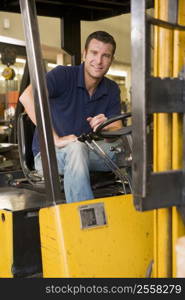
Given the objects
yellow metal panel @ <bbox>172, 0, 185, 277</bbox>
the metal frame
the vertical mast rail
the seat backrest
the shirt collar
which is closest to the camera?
the metal frame

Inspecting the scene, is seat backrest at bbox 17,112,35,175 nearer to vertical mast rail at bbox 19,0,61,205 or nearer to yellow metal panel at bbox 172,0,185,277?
vertical mast rail at bbox 19,0,61,205

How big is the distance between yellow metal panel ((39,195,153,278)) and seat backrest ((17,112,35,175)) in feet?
4.37

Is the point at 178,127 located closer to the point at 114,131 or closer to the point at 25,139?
the point at 114,131

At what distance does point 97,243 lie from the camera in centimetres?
188

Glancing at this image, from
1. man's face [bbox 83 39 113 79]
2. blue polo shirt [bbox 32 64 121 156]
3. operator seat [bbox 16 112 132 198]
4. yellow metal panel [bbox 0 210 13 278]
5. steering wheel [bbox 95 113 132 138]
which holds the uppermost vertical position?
man's face [bbox 83 39 113 79]

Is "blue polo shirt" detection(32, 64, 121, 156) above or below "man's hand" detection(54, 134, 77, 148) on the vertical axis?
above

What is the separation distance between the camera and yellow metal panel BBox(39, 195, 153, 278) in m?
1.81

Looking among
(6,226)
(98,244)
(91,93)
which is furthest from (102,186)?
(98,244)

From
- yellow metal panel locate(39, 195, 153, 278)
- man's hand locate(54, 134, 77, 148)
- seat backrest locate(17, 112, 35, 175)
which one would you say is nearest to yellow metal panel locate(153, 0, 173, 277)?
yellow metal panel locate(39, 195, 153, 278)

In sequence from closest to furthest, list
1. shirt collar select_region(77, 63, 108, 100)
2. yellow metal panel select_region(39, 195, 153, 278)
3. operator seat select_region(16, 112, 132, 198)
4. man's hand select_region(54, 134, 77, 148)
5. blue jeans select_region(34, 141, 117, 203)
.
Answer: yellow metal panel select_region(39, 195, 153, 278) < blue jeans select_region(34, 141, 117, 203) < man's hand select_region(54, 134, 77, 148) < operator seat select_region(16, 112, 132, 198) < shirt collar select_region(77, 63, 108, 100)

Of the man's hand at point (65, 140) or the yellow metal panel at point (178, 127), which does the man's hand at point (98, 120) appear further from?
the yellow metal panel at point (178, 127)

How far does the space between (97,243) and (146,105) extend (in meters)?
0.68

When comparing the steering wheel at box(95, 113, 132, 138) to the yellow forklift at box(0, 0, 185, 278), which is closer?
the yellow forklift at box(0, 0, 185, 278)

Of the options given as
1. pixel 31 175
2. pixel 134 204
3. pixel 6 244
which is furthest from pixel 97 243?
pixel 31 175
